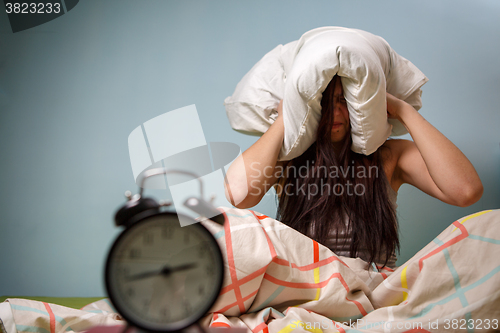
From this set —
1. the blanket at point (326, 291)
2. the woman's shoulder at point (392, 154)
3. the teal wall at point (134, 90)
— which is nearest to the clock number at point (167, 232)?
the blanket at point (326, 291)

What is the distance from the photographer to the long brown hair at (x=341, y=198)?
0.80m

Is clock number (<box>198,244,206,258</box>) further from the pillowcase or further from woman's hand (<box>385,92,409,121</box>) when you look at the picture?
woman's hand (<box>385,92,409,121</box>)

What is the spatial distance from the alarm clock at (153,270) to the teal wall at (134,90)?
0.49 m

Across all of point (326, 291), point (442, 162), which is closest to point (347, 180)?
point (442, 162)

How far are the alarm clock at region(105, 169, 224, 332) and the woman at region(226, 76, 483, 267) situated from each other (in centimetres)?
53

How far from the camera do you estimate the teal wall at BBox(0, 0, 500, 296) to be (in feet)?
2.55

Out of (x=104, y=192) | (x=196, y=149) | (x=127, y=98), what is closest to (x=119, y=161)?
(x=104, y=192)

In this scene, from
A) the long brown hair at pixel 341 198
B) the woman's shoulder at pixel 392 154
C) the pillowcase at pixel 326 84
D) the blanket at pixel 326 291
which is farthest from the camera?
the woman's shoulder at pixel 392 154

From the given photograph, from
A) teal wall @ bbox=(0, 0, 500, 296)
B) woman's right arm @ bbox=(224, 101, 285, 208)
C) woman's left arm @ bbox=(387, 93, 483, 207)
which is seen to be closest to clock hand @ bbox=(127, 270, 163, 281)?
teal wall @ bbox=(0, 0, 500, 296)

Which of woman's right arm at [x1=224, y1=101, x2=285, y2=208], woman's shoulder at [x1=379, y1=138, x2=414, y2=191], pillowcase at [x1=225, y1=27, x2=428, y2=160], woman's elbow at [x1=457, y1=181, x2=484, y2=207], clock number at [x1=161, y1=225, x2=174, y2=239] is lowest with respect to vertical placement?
woman's elbow at [x1=457, y1=181, x2=484, y2=207]

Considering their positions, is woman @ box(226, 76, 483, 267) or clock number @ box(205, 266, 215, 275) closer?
clock number @ box(205, 266, 215, 275)

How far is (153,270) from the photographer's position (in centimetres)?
22

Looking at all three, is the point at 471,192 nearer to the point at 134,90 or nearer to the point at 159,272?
the point at 159,272

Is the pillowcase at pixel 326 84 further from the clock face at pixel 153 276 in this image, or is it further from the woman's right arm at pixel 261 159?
the clock face at pixel 153 276
